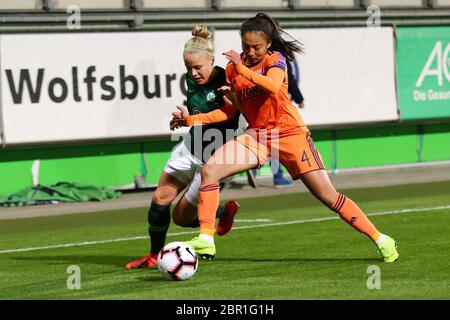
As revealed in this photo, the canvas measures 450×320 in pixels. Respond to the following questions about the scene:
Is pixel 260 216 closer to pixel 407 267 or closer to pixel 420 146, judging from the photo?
pixel 407 267

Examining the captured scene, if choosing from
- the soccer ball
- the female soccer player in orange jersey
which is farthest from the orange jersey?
the soccer ball

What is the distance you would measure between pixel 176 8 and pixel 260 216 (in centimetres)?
652

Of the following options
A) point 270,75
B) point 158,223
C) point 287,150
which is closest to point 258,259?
point 158,223

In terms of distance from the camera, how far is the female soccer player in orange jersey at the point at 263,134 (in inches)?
425

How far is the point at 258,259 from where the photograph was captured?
468 inches

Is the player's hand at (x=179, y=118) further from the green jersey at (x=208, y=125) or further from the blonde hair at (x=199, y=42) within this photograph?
the blonde hair at (x=199, y=42)

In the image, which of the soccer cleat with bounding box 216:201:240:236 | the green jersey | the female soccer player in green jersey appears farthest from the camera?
the soccer cleat with bounding box 216:201:240:236

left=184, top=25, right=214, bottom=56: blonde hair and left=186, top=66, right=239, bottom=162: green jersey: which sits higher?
left=184, top=25, right=214, bottom=56: blonde hair

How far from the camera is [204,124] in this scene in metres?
11.2

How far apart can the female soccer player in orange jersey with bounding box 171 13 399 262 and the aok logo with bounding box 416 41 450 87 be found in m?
12.9

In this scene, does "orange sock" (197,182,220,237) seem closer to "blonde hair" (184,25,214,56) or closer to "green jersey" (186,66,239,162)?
"green jersey" (186,66,239,162)

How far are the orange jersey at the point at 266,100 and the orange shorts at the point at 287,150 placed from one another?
98mm

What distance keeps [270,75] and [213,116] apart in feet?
2.35

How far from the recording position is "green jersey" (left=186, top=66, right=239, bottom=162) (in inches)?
445
